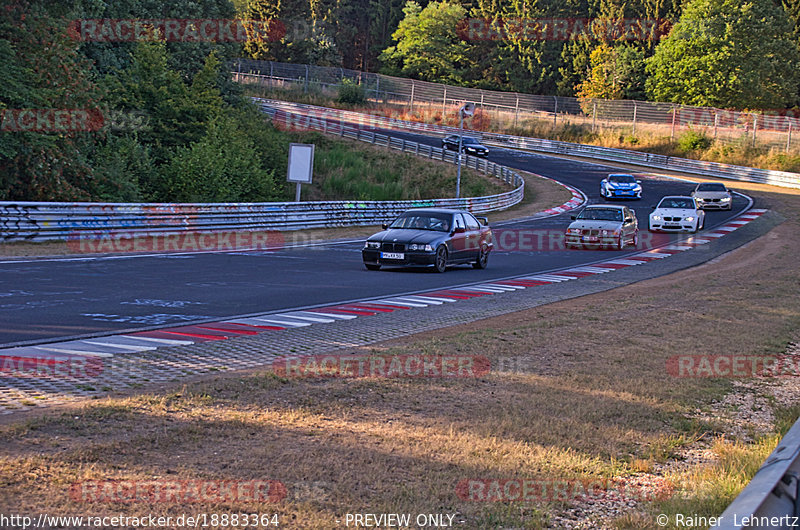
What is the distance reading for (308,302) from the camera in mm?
13734

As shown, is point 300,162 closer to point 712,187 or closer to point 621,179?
point 621,179

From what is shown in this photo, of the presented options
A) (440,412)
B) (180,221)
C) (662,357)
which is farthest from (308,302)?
(180,221)

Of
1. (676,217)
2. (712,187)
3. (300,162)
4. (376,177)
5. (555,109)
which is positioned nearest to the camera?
(676,217)

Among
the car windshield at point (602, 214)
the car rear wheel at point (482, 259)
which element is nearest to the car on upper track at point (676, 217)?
the car windshield at point (602, 214)

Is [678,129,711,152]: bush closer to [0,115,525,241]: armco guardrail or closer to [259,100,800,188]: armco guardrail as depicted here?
[259,100,800,188]: armco guardrail

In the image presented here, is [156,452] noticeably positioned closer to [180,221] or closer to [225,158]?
[180,221]

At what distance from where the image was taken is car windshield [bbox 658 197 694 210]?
113ft

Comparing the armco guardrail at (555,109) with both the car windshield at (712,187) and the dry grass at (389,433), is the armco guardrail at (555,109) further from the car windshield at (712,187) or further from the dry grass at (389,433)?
the dry grass at (389,433)

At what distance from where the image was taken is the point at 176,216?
83.4 feet

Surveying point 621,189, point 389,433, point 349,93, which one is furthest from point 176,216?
point 349,93

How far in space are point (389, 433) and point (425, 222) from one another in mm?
14222

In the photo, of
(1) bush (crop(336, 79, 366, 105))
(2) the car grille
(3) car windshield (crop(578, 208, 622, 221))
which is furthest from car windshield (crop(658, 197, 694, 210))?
(1) bush (crop(336, 79, 366, 105))

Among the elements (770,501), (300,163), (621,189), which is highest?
(300,163)

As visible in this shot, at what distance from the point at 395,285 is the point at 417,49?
95017 millimetres
